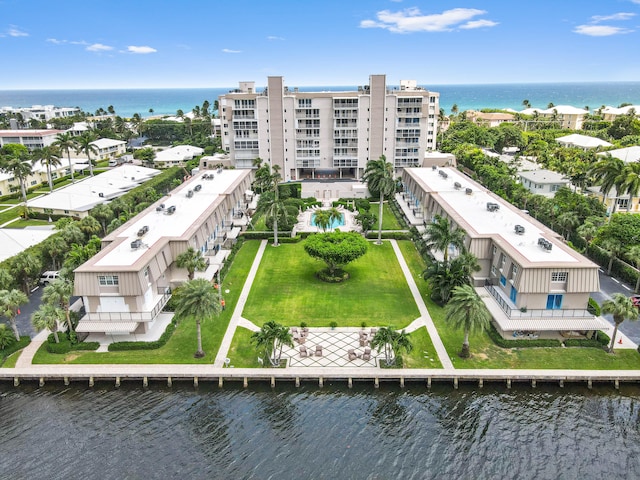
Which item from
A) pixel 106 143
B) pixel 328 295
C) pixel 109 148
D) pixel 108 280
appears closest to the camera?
pixel 108 280

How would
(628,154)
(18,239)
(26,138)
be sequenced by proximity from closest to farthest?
(18,239)
(628,154)
(26,138)

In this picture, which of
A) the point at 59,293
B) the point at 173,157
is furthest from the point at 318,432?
the point at 173,157

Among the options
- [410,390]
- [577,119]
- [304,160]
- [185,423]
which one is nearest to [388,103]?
[304,160]

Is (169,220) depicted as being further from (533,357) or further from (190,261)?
(533,357)

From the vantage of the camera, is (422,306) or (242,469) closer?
(242,469)

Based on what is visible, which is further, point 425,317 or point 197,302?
point 425,317

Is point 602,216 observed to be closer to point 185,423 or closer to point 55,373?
point 185,423

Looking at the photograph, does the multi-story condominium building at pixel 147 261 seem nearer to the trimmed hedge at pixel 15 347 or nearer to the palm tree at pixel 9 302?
the palm tree at pixel 9 302
